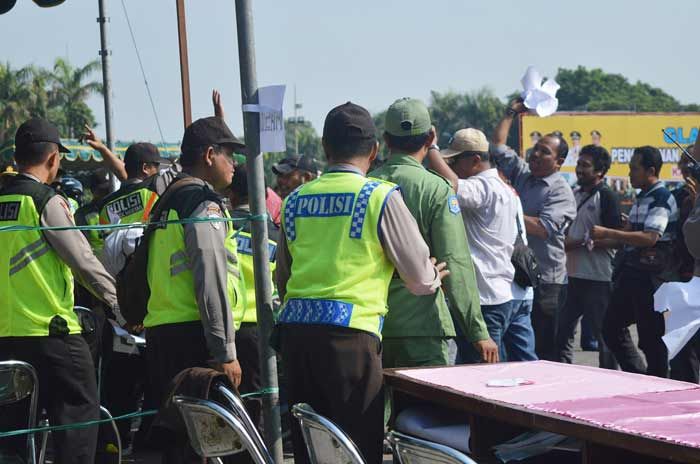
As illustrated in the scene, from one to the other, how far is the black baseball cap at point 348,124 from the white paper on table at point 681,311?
1.34 m

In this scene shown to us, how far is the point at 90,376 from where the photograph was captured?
5.11 m

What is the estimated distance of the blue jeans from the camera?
6.56 meters

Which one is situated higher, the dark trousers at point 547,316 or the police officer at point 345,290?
the police officer at point 345,290

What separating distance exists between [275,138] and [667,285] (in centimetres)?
171

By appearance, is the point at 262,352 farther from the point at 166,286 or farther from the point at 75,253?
the point at 75,253

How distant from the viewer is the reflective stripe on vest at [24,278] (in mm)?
4910

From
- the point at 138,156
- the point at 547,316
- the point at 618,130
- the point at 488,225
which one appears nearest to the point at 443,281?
the point at 488,225

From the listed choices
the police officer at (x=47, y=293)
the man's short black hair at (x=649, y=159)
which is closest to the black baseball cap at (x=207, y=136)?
the police officer at (x=47, y=293)

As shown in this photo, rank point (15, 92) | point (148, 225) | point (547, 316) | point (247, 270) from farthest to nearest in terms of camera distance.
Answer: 1. point (15, 92)
2. point (547, 316)
3. point (247, 270)
4. point (148, 225)

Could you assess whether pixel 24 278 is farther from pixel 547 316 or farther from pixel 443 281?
pixel 547 316

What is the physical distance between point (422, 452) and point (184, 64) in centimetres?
543

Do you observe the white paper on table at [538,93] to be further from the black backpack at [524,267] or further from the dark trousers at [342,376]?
the dark trousers at [342,376]

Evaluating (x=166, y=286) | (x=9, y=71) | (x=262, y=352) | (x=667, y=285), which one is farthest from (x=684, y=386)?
(x=9, y=71)

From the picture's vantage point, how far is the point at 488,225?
21.4 feet
